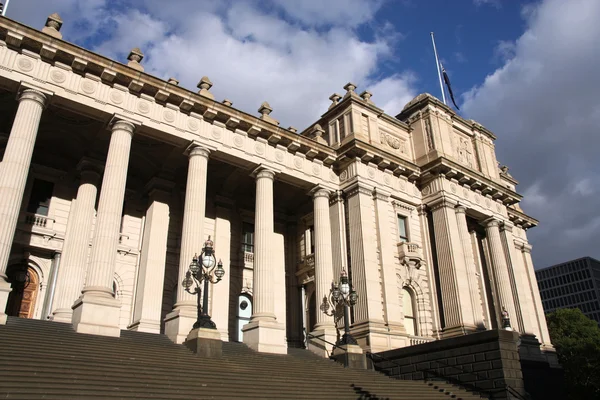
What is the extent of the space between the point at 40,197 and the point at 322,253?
525 inches

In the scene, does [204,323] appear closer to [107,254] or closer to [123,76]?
[107,254]

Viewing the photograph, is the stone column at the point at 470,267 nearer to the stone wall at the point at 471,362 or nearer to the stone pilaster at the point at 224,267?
the stone wall at the point at 471,362

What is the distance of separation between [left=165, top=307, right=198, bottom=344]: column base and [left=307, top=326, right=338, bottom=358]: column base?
6163 millimetres

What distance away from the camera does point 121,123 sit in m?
19.8

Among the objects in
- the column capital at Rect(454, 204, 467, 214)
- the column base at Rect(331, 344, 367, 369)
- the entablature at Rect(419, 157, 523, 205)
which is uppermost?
the entablature at Rect(419, 157, 523, 205)

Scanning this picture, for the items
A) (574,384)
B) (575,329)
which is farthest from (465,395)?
(575,329)

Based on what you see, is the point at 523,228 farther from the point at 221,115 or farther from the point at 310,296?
the point at 221,115

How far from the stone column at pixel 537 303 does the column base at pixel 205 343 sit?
946 inches

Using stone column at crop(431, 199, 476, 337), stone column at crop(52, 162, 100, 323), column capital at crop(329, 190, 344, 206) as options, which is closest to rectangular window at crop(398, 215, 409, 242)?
stone column at crop(431, 199, 476, 337)

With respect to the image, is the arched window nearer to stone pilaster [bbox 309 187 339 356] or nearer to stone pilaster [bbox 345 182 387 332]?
stone pilaster [bbox 345 182 387 332]

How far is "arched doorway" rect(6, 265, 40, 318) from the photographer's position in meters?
21.0

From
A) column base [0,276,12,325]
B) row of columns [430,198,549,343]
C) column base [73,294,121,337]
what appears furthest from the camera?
row of columns [430,198,549,343]

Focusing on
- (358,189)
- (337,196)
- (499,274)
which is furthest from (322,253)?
(499,274)

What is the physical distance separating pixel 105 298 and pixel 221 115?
962 centimetres
